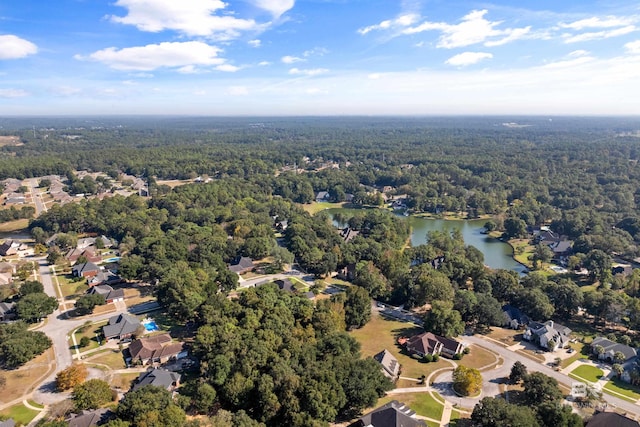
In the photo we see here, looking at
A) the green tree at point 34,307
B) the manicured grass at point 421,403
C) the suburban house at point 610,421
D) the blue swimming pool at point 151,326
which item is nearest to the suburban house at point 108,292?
the green tree at point 34,307

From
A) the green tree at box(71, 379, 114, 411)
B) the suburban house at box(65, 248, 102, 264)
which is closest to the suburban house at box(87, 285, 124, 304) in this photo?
the suburban house at box(65, 248, 102, 264)

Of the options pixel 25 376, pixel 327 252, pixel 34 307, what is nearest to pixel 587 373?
pixel 327 252

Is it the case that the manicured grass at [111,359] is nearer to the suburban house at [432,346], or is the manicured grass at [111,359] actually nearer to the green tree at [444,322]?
the suburban house at [432,346]

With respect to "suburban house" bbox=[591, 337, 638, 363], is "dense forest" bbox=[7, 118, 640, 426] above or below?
above

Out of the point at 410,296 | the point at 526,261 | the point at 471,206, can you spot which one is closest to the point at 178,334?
the point at 410,296

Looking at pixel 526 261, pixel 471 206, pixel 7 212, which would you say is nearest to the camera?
pixel 526 261

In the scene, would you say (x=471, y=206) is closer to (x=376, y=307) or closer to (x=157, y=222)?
(x=376, y=307)

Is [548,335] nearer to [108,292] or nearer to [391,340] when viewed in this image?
[391,340]

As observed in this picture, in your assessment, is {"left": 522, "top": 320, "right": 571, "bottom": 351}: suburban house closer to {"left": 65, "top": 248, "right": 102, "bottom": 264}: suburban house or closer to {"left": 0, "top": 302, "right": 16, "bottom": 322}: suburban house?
{"left": 0, "top": 302, "right": 16, "bottom": 322}: suburban house
